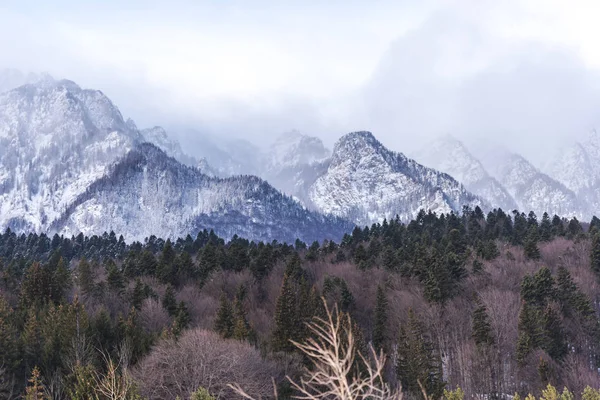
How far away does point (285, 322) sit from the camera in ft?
172

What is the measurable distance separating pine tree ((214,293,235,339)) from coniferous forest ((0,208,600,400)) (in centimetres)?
15

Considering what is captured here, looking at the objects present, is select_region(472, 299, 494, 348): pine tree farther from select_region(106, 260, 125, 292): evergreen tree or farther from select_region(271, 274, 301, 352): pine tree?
select_region(106, 260, 125, 292): evergreen tree

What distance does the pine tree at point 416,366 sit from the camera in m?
41.3

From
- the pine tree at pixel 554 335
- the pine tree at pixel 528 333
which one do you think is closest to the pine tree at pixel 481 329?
the pine tree at pixel 528 333

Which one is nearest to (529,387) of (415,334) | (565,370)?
(565,370)

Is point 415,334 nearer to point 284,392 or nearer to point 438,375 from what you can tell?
point 438,375

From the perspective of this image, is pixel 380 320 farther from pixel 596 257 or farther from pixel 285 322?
pixel 596 257

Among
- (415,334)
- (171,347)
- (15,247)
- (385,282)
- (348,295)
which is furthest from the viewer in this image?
(15,247)

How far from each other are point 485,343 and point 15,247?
111275 mm

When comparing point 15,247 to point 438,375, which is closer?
point 438,375

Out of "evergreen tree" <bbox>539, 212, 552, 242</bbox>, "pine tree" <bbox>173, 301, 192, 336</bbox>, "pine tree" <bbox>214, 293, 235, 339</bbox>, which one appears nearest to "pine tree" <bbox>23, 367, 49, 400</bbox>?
"pine tree" <bbox>173, 301, 192, 336</bbox>

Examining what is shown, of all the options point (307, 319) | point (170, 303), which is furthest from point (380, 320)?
point (170, 303)

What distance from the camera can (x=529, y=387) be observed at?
42750 millimetres

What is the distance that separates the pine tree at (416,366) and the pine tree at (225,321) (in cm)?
1741
